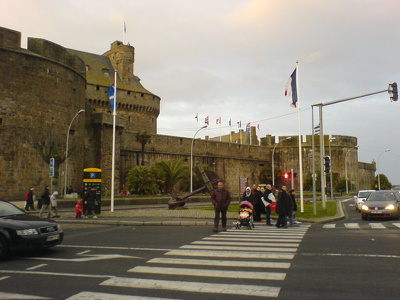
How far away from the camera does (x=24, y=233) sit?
779 cm

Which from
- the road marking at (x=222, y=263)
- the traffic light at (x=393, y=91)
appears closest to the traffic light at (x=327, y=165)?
the traffic light at (x=393, y=91)

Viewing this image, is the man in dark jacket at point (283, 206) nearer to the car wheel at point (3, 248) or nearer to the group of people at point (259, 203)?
the group of people at point (259, 203)

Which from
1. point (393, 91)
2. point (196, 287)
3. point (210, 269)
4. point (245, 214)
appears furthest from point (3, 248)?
point (393, 91)

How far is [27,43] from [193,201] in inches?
824

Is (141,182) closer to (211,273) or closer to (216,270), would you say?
(216,270)

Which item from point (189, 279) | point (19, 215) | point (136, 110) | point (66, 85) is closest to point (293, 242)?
point (189, 279)

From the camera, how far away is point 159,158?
5122 centimetres

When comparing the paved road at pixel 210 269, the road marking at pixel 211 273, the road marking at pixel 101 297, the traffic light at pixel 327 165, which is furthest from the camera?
the traffic light at pixel 327 165

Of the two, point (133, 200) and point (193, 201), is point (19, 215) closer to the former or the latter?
point (133, 200)

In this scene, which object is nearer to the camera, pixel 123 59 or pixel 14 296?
pixel 14 296

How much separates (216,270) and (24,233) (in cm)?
396

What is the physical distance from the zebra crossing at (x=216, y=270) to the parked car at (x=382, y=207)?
8858 millimetres

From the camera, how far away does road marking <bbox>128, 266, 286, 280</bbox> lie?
243 inches

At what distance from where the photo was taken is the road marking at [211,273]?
6168 millimetres
